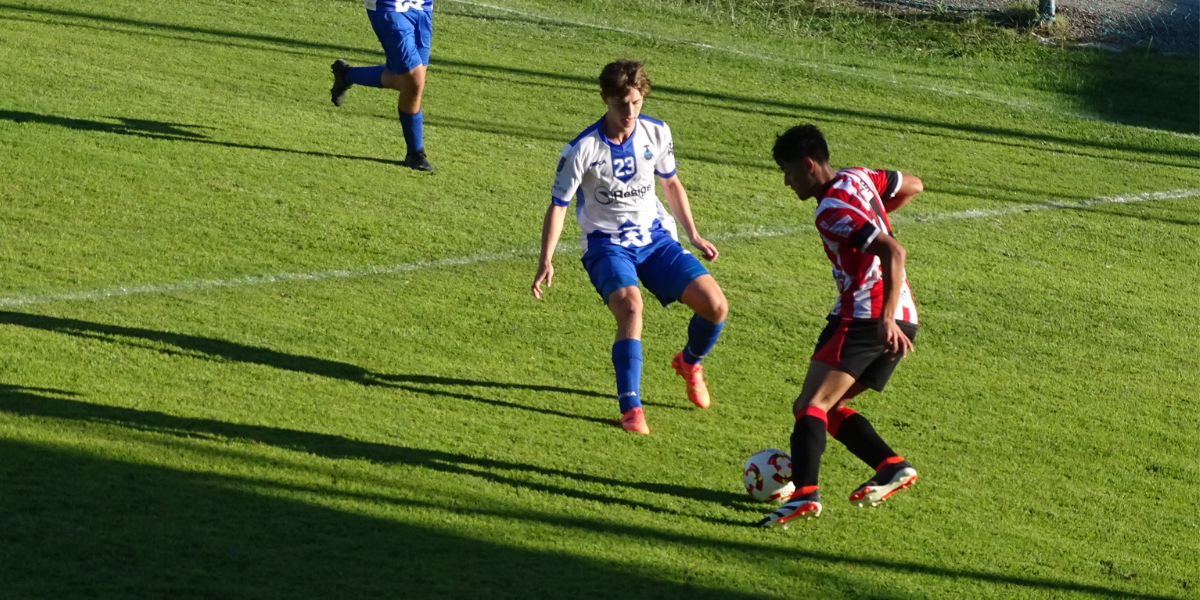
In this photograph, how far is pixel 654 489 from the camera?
5133 mm

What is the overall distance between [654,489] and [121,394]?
7.44 feet

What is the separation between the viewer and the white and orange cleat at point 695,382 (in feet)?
19.7

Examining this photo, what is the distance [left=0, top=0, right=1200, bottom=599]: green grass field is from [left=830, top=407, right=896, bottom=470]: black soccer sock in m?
0.23

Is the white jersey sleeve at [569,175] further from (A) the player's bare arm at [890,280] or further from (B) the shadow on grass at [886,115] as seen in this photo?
(B) the shadow on grass at [886,115]

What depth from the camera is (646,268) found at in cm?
597

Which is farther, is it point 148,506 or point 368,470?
point 368,470

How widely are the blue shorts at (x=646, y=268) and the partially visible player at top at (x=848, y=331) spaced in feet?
3.06

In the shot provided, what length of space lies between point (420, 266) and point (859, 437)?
11.0ft

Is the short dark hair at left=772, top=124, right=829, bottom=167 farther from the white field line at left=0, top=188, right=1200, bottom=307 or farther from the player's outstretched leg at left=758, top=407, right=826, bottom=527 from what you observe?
the white field line at left=0, top=188, right=1200, bottom=307

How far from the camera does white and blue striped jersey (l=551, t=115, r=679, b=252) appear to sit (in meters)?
5.84

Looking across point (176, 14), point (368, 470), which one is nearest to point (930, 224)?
point (368, 470)

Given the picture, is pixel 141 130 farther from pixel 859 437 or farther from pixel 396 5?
pixel 859 437

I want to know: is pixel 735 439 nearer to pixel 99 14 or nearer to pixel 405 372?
pixel 405 372

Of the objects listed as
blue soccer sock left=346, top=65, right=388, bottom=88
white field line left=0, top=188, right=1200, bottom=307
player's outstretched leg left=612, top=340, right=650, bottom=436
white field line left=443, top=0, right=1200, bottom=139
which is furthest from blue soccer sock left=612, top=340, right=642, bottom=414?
white field line left=443, top=0, right=1200, bottom=139
